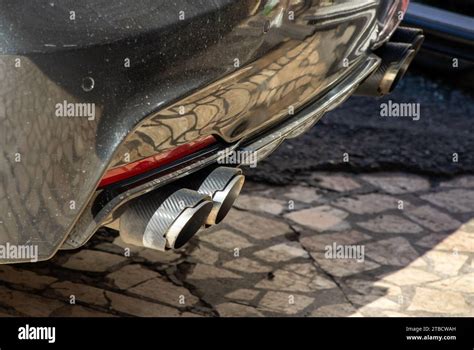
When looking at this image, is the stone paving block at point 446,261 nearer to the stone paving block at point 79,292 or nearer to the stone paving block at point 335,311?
the stone paving block at point 335,311

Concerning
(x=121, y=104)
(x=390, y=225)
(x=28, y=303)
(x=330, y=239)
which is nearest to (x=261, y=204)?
(x=330, y=239)

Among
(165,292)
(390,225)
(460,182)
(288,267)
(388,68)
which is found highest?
(388,68)

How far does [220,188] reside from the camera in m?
2.73

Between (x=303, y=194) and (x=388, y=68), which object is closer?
(x=388, y=68)

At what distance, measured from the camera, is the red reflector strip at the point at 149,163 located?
251 centimetres

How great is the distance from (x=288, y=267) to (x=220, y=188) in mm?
1247

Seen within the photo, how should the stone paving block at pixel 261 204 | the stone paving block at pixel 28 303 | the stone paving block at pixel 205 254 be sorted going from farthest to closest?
the stone paving block at pixel 261 204
the stone paving block at pixel 205 254
the stone paving block at pixel 28 303

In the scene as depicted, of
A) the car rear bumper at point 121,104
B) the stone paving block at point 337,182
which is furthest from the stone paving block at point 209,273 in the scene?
the stone paving block at point 337,182

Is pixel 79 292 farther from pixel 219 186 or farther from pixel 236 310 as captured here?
pixel 219 186

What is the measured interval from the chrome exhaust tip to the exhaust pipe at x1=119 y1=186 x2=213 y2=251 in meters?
0.07

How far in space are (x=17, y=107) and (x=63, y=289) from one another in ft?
4.74

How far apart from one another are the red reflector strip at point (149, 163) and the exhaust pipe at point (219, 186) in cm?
9

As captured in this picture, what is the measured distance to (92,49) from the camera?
7.61ft
